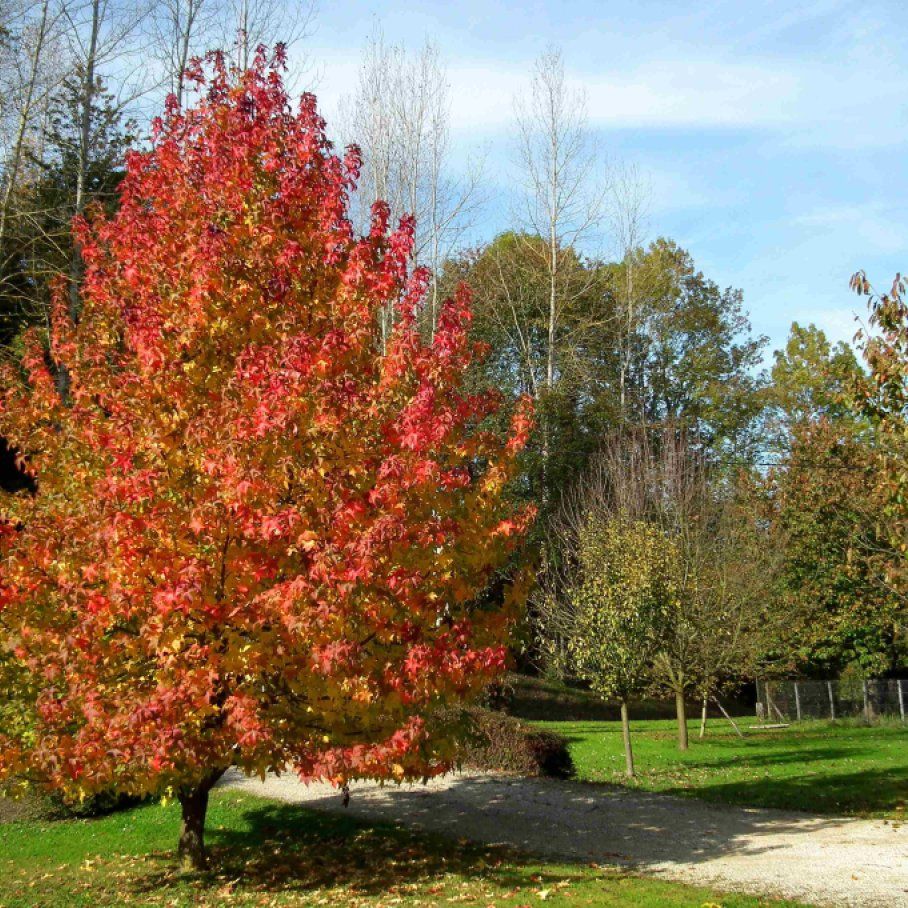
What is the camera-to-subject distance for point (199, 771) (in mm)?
7598

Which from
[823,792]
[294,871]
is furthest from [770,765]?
[294,871]

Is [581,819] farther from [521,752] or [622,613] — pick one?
[622,613]

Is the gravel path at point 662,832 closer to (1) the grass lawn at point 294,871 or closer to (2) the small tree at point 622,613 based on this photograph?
(1) the grass lawn at point 294,871

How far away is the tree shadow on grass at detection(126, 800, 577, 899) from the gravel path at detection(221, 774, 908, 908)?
695 mm

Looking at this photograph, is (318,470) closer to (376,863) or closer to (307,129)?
(307,129)

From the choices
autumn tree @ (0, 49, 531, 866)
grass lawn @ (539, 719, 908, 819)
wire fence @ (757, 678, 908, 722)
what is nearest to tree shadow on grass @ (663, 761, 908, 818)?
grass lawn @ (539, 719, 908, 819)

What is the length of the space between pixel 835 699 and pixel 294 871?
970 inches

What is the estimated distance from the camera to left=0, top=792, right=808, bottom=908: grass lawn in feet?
27.2

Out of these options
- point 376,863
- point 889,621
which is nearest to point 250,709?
point 376,863

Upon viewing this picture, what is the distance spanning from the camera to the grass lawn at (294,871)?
8.30m

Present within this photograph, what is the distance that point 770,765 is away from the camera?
1788cm

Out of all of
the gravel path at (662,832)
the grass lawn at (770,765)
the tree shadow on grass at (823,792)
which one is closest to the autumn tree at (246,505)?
the gravel path at (662,832)

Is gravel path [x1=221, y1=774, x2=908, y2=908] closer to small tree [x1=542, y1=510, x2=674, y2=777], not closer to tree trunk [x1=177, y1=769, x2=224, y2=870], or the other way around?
small tree [x1=542, y1=510, x2=674, y2=777]

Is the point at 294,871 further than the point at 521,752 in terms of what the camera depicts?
No
